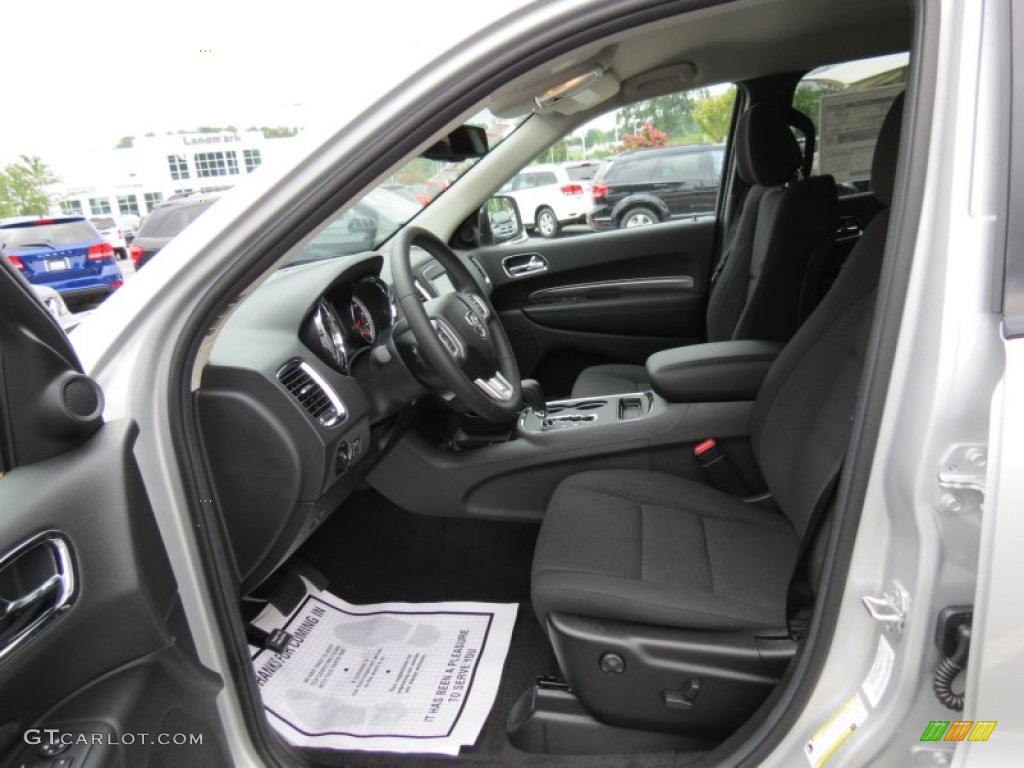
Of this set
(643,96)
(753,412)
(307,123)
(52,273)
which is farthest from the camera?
(52,273)

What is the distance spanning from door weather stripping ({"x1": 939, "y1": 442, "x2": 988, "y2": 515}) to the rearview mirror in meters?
1.07

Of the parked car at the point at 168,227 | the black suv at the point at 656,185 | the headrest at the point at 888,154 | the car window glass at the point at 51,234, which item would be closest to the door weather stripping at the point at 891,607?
the headrest at the point at 888,154

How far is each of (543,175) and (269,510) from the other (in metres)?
1.94

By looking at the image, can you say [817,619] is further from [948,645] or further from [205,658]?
[205,658]

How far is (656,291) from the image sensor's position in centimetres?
296

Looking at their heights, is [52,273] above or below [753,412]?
above

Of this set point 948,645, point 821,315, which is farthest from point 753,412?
point 948,645

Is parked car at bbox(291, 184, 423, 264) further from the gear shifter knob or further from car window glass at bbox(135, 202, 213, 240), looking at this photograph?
the gear shifter knob

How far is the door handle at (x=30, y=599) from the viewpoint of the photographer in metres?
0.75

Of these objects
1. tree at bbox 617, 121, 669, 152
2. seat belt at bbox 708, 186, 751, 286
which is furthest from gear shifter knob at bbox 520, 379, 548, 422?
tree at bbox 617, 121, 669, 152

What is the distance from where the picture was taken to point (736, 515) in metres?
1.58

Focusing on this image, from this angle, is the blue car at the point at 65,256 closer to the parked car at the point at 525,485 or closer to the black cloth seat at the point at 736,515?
the parked car at the point at 525,485

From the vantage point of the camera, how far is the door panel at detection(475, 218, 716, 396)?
2.95 metres

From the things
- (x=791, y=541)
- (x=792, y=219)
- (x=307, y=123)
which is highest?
(x=307, y=123)
